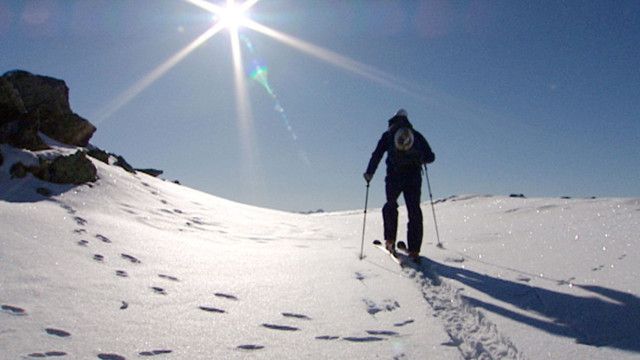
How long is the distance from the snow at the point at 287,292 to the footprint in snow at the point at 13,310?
0.9 inches

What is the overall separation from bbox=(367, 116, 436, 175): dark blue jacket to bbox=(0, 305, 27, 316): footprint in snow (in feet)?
19.4

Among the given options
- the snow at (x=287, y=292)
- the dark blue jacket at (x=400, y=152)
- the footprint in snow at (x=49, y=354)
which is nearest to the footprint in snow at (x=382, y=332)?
the snow at (x=287, y=292)

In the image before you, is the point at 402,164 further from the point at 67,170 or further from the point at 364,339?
the point at 67,170

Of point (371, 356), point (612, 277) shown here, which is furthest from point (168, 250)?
point (612, 277)

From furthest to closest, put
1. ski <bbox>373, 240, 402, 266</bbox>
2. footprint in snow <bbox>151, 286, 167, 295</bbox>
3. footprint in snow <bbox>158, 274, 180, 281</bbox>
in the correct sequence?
ski <bbox>373, 240, 402, 266</bbox> < footprint in snow <bbox>158, 274, 180, 281</bbox> < footprint in snow <bbox>151, 286, 167, 295</bbox>

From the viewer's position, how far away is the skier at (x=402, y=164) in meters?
7.76

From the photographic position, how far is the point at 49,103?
Answer: 12594 millimetres

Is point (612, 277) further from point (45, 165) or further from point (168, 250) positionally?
point (45, 165)

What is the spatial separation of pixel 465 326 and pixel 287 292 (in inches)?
72.9

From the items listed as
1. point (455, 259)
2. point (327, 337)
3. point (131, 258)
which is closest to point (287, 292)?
point (327, 337)

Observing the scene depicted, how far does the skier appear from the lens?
7758 millimetres

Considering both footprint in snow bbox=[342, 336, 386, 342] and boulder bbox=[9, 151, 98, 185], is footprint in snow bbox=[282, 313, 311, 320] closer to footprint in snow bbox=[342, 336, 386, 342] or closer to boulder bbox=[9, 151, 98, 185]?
footprint in snow bbox=[342, 336, 386, 342]

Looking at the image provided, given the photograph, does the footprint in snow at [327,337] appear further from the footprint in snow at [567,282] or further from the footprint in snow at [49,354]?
the footprint in snow at [567,282]

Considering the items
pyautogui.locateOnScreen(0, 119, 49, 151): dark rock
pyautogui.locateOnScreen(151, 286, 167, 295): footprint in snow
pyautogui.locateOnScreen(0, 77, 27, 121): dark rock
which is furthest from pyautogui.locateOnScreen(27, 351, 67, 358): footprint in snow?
pyautogui.locateOnScreen(0, 77, 27, 121): dark rock
